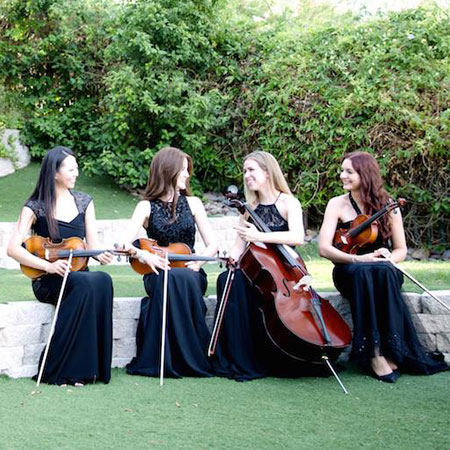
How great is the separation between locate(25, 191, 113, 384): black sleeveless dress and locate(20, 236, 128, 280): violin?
0.22 feet

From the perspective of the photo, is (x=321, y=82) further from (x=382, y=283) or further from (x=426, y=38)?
(x=382, y=283)

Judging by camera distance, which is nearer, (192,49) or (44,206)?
(44,206)

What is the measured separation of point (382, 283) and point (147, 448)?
6.08 ft

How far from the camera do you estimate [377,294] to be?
4336 mm

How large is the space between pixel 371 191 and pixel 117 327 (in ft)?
5.59

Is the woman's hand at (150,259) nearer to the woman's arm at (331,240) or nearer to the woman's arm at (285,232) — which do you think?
the woman's arm at (285,232)

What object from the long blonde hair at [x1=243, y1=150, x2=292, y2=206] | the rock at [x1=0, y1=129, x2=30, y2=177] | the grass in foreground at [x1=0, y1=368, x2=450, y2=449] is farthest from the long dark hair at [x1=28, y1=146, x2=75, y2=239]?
the rock at [x1=0, y1=129, x2=30, y2=177]

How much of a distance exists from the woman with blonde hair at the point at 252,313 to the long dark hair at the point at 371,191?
1.37ft

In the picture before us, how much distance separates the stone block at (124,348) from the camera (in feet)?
14.8

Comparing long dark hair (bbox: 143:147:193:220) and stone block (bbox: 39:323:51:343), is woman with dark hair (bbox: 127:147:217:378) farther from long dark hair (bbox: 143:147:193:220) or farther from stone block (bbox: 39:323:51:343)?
stone block (bbox: 39:323:51:343)

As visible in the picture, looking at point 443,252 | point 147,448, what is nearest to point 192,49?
point 443,252

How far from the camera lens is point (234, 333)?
436 centimetres

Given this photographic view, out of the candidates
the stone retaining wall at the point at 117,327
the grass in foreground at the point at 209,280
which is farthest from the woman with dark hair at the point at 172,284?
the grass in foreground at the point at 209,280

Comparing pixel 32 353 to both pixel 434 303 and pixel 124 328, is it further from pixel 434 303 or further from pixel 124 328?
pixel 434 303
